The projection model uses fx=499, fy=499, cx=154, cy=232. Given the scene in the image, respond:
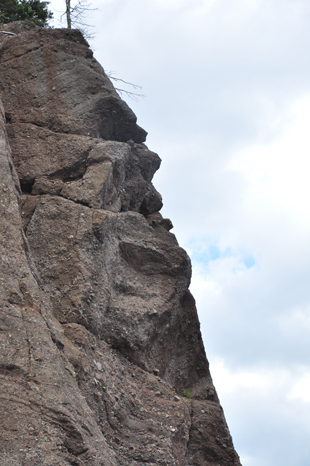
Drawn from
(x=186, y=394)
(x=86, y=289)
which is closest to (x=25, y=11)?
(x=86, y=289)

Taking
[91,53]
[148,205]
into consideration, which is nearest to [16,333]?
[148,205]

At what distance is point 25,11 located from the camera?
19.6 metres

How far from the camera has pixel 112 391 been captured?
321 inches

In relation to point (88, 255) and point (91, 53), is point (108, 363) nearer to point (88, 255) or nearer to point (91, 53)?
point (88, 255)

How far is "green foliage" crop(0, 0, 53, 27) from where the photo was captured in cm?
1877

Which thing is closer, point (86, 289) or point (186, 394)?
point (86, 289)

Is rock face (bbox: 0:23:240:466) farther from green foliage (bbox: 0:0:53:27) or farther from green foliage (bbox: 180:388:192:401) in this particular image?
green foliage (bbox: 0:0:53:27)

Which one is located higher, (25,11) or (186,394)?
(25,11)

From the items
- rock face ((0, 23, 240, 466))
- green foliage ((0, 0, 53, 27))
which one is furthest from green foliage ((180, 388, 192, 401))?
green foliage ((0, 0, 53, 27))

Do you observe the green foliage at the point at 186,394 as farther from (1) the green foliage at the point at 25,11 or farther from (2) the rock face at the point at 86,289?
(1) the green foliage at the point at 25,11

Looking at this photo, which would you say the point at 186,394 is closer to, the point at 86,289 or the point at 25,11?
the point at 86,289

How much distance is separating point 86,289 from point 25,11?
1502 centimetres

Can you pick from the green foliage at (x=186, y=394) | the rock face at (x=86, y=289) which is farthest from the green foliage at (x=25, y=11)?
the green foliage at (x=186, y=394)

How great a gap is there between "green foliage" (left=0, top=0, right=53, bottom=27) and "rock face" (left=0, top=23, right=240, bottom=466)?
5.65 m
